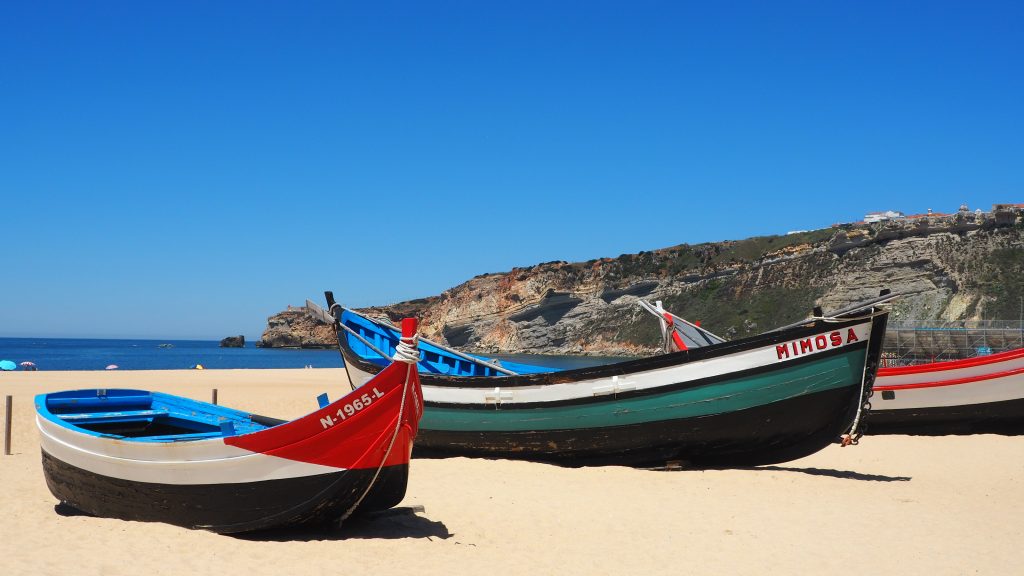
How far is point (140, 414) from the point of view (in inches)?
397

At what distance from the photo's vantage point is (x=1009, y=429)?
17016 millimetres

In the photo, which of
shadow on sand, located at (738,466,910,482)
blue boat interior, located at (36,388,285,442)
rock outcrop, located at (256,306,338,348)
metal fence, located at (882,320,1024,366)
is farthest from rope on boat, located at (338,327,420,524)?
rock outcrop, located at (256,306,338,348)

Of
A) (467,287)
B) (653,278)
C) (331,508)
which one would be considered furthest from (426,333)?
(331,508)

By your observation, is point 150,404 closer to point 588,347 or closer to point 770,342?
point 770,342

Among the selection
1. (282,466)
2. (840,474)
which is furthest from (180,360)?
(282,466)

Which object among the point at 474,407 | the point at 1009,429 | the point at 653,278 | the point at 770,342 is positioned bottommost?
the point at 1009,429

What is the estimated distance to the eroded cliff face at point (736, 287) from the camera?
68312mm

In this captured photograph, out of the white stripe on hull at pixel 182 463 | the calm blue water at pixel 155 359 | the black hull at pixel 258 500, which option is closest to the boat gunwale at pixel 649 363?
the black hull at pixel 258 500

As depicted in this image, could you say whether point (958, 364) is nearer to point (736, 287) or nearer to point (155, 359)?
point (736, 287)

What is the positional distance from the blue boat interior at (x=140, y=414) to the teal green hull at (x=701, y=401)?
14.3ft

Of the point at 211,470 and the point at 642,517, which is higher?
the point at 211,470

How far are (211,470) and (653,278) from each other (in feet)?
301

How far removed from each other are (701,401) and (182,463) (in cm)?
705

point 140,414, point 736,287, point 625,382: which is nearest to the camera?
point 140,414
